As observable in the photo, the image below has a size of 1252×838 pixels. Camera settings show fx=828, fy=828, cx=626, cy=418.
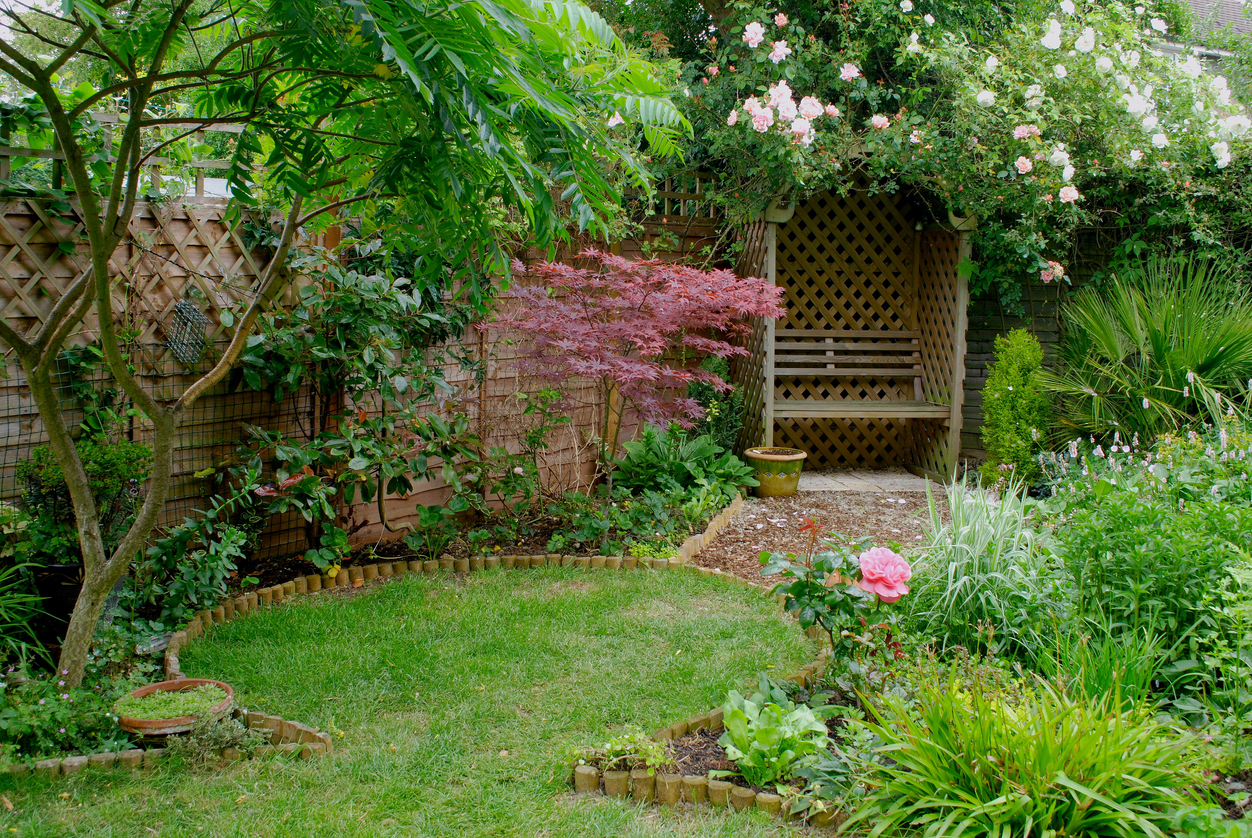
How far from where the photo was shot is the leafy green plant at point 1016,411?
19.4 ft

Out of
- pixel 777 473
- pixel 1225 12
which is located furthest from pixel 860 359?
pixel 1225 12

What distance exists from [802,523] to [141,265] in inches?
158

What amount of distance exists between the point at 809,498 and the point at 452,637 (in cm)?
348

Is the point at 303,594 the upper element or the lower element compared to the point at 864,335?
lower

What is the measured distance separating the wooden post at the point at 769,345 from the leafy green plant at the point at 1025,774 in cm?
442

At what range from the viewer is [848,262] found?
25.2 ft

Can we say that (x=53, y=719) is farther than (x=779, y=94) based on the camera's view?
No

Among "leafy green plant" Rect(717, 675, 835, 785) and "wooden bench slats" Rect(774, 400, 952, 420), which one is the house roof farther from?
"leafy green plant" Rect(717, 675, 835, 785)

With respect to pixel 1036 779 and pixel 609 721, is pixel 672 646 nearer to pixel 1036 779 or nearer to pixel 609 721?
pixel 609 721

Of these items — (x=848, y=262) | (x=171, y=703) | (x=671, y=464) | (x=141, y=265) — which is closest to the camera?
(x=171, y=703)

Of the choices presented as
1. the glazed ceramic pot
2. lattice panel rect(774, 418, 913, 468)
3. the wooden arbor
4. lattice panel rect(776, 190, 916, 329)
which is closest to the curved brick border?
the glazed ceramic pot

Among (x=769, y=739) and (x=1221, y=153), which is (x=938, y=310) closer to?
(x=1221, y=153)

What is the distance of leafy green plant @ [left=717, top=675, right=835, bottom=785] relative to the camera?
229cm

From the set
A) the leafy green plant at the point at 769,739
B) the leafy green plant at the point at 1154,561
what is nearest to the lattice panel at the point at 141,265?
the leafy green plant at the point at 769,739
